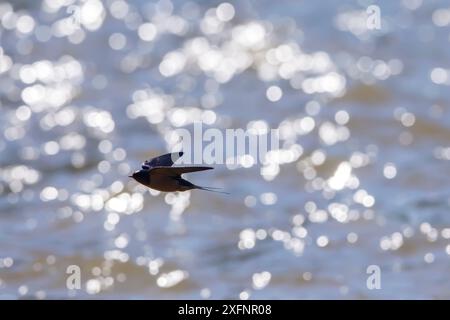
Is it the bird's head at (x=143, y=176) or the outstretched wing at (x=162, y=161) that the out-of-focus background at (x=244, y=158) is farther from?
the bird's head at (x=143, y=176)

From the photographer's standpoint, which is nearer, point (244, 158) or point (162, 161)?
point (162, 161)

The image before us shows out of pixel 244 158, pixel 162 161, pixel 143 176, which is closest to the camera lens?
pixel 143 176

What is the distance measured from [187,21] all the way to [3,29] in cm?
150

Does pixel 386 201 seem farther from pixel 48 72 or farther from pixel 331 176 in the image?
pixel 48 72

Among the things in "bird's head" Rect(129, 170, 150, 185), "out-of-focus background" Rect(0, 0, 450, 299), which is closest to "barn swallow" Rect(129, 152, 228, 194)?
"bird's head" Rect(129, 170, 150, 185)

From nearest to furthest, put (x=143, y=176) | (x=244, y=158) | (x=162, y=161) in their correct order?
1. (x=143, y=176)
2. (x=162, y=161)
3. (x=244, y=158)

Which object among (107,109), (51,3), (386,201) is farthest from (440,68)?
(51,3)

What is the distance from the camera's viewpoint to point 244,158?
7117 mm

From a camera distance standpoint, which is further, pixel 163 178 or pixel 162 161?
pixel 162 161

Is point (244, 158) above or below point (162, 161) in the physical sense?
above

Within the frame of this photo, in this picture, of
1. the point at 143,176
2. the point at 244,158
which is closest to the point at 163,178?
the point at 143,176

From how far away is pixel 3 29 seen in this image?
8.88 m

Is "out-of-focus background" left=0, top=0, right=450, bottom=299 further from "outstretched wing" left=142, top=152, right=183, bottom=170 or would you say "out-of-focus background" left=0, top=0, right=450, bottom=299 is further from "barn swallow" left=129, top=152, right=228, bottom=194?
"barn swallow" left=129, top=152, right=228, bottom=194

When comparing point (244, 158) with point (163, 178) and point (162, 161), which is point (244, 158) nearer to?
point (162, 161)
